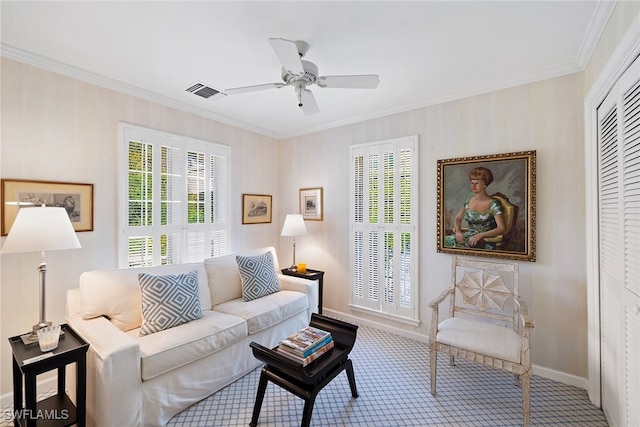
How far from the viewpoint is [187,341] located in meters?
2.06

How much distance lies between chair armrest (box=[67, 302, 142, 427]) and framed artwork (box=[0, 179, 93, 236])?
1.13m

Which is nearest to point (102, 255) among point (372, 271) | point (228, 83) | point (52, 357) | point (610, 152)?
point (52, 357)

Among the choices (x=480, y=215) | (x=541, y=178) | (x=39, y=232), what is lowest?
(x=39, y=232)

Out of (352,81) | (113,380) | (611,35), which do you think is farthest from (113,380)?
(611,35)

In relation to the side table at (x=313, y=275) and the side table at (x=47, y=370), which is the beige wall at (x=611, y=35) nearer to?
the side table at (x=313, y=275)

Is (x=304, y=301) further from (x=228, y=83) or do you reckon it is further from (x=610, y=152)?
(x=610, y=152)

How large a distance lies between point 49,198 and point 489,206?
3883 mm

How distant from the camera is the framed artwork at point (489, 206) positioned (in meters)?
2.50

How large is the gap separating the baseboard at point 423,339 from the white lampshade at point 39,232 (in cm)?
297

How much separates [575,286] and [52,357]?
3.76 metres

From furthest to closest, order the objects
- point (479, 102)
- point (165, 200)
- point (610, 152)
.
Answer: point (165, 200) → point (479, 102) → point (610, 152)

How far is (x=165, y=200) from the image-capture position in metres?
3.09

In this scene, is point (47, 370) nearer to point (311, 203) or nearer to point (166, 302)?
point (166, 302)

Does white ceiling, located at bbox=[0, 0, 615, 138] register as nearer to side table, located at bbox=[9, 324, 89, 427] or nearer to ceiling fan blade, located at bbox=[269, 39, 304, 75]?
ceiling fan blade, located at bbox=[269, 39, 304, 75]
